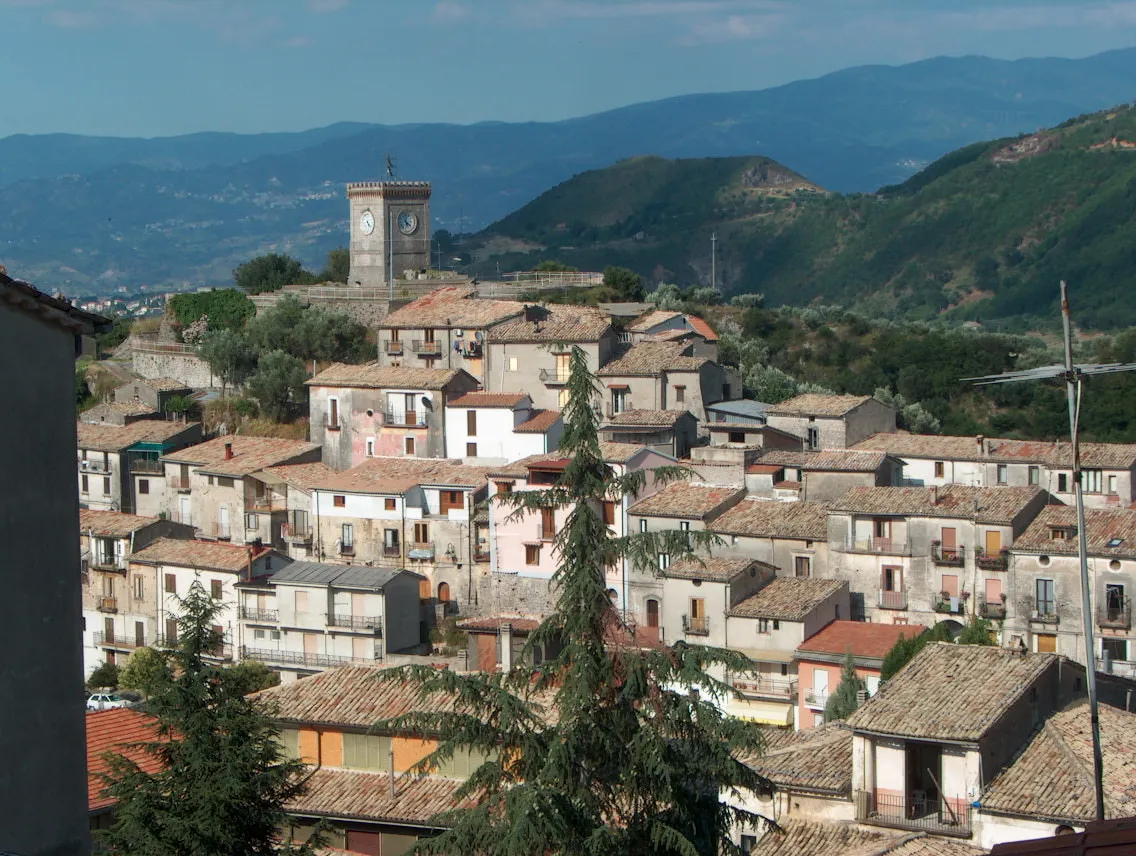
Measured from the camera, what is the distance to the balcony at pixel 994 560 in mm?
38906

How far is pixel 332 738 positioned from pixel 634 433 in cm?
2052

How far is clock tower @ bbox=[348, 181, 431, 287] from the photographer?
66062mm

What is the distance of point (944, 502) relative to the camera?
4019 centimetres

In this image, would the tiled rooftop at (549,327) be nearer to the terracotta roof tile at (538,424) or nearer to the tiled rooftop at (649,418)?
the terracotta roof tile at (538,424)

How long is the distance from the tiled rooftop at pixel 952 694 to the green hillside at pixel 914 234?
90.1m

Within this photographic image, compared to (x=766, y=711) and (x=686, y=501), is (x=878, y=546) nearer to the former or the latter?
(x=686, y=501)

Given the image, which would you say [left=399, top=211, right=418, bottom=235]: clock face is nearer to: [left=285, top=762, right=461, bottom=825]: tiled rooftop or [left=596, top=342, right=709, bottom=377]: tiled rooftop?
[left=596, top=342, right=709, bottom=377]: tiled rooftop

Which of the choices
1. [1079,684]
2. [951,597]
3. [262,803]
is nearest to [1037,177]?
[951,597]


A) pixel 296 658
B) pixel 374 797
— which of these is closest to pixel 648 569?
pixel 374 797

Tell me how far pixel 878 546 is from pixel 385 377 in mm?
15619

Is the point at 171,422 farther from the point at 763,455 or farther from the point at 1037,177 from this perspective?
the point at 1037,177

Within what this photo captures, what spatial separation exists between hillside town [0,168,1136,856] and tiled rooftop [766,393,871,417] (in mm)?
105

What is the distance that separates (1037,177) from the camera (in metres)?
142

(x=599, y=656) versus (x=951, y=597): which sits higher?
(x=599, y=656)
